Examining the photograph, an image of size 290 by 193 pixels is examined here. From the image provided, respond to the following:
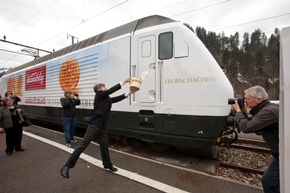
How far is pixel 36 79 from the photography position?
9.11 meters

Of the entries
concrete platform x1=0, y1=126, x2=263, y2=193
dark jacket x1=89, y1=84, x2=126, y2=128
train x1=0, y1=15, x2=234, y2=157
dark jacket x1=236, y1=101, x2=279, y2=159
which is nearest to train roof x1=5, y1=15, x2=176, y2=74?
train x1=0, y1=15, x2=234, y2=157

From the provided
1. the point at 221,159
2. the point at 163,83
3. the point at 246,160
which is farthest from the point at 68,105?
the point at 246,160

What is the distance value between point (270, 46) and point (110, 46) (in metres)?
61.3

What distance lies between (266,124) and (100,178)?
2.73 meters

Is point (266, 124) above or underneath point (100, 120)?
above

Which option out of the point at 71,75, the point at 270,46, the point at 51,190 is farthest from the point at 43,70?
the point at 270,46

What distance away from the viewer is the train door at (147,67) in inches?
174

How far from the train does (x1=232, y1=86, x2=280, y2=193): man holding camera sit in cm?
127

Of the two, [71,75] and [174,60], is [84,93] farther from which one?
[174,60]

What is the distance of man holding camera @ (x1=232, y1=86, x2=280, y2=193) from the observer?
85.8 inches

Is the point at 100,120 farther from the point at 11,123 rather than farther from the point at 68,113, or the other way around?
the point at 11,123

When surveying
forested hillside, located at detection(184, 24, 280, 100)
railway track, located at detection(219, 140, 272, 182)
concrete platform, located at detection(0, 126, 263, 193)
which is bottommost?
railway track, located at detection(219, 140, 272, 182)

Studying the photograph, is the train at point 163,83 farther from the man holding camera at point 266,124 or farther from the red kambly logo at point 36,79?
the red kambly logo at point 36,79

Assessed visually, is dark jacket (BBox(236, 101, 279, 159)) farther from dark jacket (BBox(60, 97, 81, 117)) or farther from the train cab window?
dark jacket (BBox(60, 97, 81, 117))
